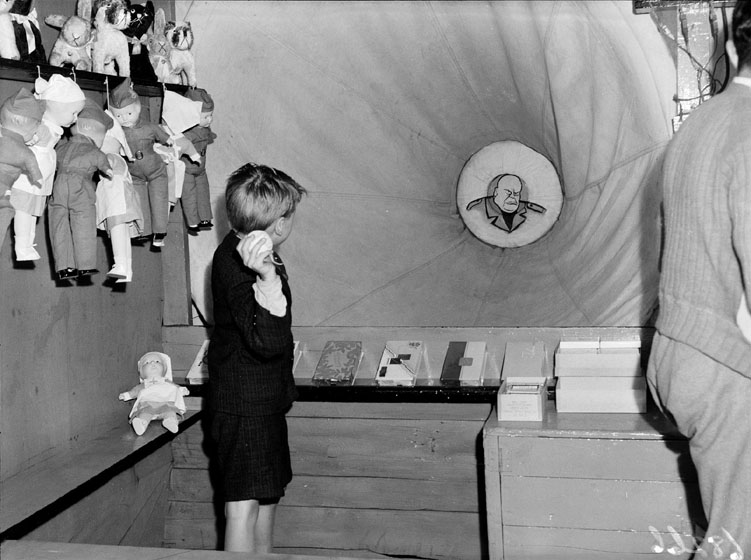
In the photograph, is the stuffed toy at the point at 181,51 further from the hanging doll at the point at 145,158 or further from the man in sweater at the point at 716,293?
the man in sweater at the point at 716,293

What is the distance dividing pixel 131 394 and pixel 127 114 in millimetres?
819

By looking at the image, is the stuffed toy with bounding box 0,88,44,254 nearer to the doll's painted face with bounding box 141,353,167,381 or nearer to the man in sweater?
the doll's painted face with bounding box 141,353,167,381

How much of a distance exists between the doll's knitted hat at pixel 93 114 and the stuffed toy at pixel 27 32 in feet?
0.46

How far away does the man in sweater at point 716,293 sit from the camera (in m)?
1.42

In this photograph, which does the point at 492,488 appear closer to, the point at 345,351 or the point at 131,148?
the point at 345,351

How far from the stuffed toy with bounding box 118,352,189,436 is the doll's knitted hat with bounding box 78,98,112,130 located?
76 cm

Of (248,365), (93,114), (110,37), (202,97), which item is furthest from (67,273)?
(202,97)

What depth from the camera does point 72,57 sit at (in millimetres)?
2105

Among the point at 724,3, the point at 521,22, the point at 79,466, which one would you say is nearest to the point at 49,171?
the point at 79,466

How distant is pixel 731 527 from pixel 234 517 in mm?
1106

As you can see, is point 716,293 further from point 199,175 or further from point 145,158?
point 199,175

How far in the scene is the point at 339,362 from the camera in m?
2.55

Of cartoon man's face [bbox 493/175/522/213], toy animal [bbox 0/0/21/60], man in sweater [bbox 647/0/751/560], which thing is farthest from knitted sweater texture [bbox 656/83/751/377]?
toy animal [bbox 0/0/21/60]

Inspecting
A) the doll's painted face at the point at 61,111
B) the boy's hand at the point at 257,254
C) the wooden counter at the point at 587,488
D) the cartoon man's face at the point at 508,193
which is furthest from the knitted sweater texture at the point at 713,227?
the doll's painted face at the point at 61,111
